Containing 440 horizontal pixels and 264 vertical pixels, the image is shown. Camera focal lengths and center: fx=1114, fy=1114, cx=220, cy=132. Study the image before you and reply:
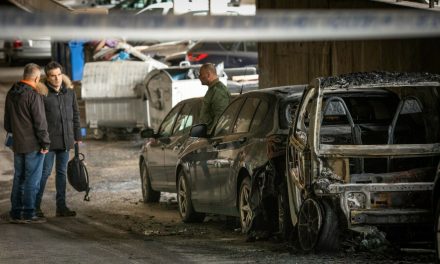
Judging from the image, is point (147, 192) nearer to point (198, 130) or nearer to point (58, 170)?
point (58, 170)

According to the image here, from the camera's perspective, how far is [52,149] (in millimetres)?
13766

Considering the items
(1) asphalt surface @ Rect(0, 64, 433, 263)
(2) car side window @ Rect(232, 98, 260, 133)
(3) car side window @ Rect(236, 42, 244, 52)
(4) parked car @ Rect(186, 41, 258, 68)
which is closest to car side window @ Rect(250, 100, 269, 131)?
(2) car side window @ Rect(232, 98, 260, 133)

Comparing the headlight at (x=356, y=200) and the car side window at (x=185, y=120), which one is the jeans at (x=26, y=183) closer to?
the car side window at (x=185, y=120)

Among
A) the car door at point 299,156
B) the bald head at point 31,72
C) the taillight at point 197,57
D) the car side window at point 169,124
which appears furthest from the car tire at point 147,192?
the taillight at point 197,57

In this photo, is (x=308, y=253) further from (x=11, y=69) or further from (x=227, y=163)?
(x=11, y=69)

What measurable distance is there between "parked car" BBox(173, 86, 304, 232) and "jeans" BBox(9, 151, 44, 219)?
5.73ft

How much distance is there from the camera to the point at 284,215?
10492mm

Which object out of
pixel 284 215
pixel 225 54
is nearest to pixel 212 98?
pixel 284 215

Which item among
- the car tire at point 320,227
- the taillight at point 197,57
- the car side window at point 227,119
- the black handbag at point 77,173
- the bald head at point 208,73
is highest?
the bald head at point 208,73

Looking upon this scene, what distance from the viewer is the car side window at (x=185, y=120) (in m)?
14.9

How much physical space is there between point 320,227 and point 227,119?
301 centimetres

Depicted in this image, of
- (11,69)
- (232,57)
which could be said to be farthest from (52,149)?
(11,69)

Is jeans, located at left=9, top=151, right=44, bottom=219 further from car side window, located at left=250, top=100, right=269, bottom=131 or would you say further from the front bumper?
the front bumper

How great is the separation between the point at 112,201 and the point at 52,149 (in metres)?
2.32
